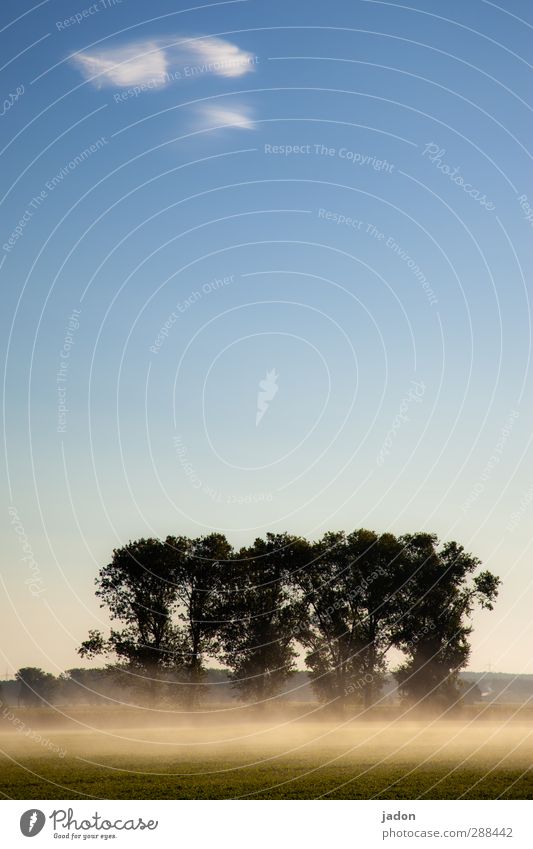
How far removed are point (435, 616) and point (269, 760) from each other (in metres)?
43.4

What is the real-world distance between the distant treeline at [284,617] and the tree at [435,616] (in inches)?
4.0

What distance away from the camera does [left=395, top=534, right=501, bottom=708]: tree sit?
94.1 metres

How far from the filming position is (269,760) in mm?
55312

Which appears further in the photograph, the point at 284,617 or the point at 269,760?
the point at 284,617

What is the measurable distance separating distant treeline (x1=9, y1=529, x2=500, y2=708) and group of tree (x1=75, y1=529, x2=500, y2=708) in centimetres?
10

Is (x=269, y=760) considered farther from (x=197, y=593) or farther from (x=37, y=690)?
(x=37, y=690)
